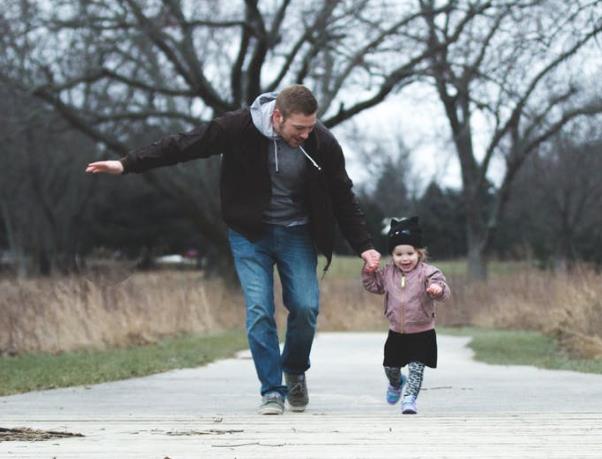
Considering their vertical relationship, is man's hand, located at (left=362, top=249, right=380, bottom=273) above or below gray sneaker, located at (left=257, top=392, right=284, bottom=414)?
above

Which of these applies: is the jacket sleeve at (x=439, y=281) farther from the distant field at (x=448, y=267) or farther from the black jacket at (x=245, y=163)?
the distant field at (x=448, y=267)

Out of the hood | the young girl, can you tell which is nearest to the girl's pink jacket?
the young girl

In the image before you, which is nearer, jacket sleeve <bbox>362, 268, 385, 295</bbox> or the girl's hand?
the girl's hand

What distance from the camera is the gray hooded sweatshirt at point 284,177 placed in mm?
6609

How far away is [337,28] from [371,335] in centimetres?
846

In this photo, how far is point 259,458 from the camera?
460 cm

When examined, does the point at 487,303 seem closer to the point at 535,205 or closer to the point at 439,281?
the point at 439,281

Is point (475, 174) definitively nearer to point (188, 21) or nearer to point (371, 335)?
point (188, 21)

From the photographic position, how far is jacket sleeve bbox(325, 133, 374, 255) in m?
6.75

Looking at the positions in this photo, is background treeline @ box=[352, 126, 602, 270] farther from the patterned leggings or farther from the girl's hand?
the girl's hand

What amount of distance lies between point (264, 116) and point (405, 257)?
4.20 ft

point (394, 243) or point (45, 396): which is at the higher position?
point (394, 243)

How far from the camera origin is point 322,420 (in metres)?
6.00

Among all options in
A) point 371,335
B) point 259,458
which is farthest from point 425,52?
point 259,458
